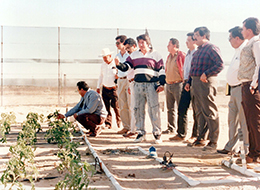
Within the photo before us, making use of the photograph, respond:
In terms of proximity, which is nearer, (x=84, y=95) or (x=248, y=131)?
(x=248, y=131)

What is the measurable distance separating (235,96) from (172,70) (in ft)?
7.16

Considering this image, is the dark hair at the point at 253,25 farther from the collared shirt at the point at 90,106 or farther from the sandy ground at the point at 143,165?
the collared shirt at the point at 90,106

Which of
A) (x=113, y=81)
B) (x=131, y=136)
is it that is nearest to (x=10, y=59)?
(x=113, y=81)

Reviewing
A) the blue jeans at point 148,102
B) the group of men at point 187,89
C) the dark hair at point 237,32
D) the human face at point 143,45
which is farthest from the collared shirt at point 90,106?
the dark hair at point 237,32

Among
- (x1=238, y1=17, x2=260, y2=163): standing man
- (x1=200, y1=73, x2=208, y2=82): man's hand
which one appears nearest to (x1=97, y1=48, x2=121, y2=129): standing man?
(x1=200, y1=73, x2=208, y2=82): man's hand

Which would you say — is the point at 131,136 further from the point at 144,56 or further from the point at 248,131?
the point at 248,131

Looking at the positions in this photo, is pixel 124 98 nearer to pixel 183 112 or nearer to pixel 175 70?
pixel 175 70

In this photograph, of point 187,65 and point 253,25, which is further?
point 187,65

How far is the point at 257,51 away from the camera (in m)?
4.59

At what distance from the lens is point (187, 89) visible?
6.47 metres

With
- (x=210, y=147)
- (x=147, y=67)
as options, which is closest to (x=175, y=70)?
(x=147, y=67)

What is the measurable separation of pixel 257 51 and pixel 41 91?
22.6 m

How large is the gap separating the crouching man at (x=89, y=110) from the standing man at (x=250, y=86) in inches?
120

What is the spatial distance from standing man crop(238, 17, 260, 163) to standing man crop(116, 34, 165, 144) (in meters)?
1.77
